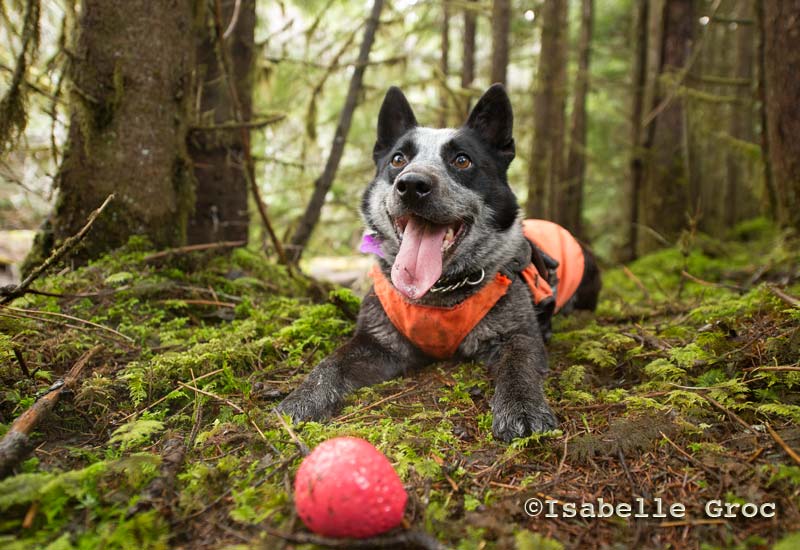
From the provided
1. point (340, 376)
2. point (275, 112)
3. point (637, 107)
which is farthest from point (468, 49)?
point (340, 376)

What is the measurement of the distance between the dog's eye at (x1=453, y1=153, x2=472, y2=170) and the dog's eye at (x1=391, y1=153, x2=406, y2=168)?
1.27 ft

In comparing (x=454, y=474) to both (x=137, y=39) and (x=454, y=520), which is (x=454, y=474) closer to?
(x=454, y=520)

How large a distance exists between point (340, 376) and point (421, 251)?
0.95m

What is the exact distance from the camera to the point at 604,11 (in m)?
14.5

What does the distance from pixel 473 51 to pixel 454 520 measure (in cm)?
1062

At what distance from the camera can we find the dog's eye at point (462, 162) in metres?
3.54

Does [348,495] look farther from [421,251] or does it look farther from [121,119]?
[121,119]

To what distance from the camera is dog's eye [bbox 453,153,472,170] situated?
3.54 meters

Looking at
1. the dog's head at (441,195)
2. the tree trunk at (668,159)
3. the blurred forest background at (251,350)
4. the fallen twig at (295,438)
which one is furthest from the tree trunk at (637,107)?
the fallen twig at (295,438)

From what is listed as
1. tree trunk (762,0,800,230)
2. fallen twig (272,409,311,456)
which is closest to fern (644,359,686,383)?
fallen twig (272,409,311,456)

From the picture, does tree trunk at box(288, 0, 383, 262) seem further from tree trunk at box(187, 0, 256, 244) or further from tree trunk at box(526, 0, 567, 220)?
tree trunk at box(526, 0, 567, 220)

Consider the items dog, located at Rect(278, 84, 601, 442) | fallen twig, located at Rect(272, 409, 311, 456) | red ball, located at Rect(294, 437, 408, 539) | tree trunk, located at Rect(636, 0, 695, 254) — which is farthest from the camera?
tree trunk, located at Rect(636, 0, 695, 254)

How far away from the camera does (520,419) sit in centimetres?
242

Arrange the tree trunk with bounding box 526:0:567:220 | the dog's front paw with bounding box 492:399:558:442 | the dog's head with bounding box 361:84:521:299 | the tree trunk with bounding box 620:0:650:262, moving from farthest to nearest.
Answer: the tree trunk with bounding box 620:0:650:262
the tree trunk with bounding box 526:0:567:220
the dog's head with bounding box 361:84:521:299
the dog's front paw with bounding box 492:399:558:442
